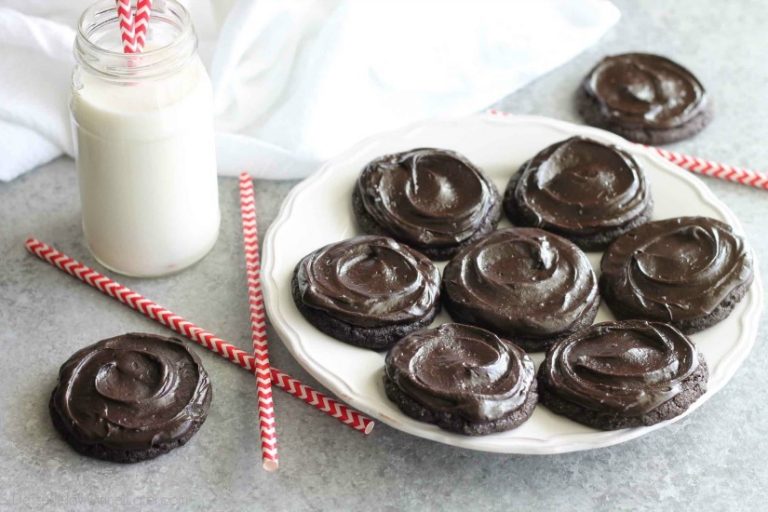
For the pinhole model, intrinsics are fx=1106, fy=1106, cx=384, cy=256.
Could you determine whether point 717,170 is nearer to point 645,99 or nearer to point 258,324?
point 645,99

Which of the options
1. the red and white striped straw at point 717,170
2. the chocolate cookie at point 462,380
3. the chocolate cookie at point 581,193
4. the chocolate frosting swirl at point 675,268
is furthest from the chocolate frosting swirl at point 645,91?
the chocolate cookie at point 462,380

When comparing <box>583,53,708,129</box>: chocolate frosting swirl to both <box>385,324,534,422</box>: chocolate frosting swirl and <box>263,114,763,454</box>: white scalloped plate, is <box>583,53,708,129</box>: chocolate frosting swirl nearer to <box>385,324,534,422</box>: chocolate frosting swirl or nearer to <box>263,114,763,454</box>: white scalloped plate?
<box>263,114,763,454</box>: white scalloped plate

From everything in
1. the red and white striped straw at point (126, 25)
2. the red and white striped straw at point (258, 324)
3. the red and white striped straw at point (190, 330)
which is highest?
the red and white striped straw at point (126, 25)

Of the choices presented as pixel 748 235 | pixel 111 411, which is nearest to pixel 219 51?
pixel 111 411

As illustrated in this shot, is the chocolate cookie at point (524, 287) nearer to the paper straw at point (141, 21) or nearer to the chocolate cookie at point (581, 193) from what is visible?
the chocolate cookie at point (581, 193)

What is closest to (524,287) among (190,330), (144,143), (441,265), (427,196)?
(441,265)

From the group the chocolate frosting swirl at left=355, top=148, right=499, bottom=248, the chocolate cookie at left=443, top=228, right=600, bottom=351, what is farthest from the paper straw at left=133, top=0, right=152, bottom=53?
the chocolate cookie at left=443, top=228, right=600, bottom=351

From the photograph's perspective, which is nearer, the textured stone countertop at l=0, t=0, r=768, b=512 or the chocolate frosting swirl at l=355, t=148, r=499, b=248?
the textured stone countertop at l=0, t=0, r=768, b=512
